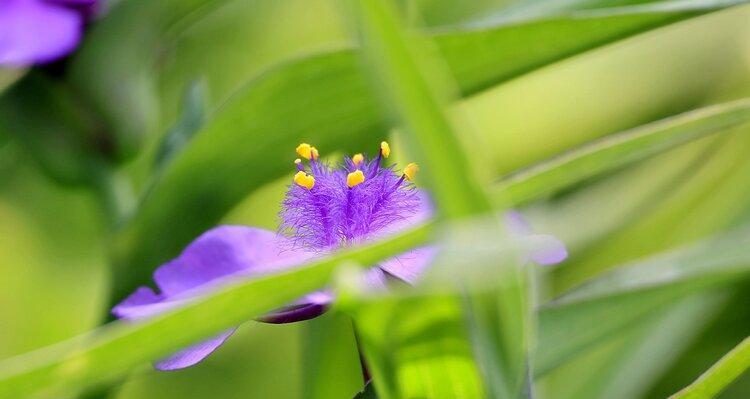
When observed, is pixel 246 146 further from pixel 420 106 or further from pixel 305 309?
pixel 420 106

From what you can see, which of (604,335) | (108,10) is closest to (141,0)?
(108,10)

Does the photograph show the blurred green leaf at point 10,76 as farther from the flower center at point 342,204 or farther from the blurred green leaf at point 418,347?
the blurred green leaf at point 418,347

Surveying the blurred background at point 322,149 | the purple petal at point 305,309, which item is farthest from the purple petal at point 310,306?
the blurred background at point 322,149

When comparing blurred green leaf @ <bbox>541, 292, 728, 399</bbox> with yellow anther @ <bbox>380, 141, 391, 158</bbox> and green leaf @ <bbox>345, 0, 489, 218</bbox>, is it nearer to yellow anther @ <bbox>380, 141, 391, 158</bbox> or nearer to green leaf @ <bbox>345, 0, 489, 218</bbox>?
yellow anther @ <bbox>380, 141, 391, 158</bbox>

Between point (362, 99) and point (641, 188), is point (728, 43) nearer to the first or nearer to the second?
point (641, 188)

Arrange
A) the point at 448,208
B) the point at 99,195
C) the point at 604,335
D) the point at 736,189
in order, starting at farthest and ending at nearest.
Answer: the point at 736,189, the point at 99,195, the point at 604,335, the point at 448,208

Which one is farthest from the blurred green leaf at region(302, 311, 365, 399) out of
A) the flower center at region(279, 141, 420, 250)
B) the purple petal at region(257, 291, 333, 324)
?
the flower center at region(279, 141, 420, 250)
